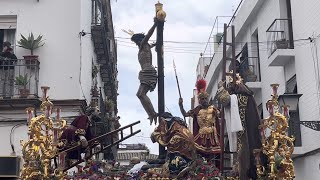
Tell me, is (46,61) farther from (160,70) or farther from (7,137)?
(160,70)

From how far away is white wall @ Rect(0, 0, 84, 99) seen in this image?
11945mm

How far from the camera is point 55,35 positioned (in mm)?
12211

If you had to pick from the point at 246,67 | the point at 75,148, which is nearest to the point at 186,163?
the point at 75,148

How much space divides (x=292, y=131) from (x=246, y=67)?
3352mm

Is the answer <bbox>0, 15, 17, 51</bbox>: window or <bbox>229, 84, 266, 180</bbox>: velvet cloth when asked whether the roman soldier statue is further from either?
<bbox>0, 15, 17, 51</bbox>: window

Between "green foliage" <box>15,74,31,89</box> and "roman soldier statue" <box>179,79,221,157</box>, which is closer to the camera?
"roman soldier statue" <box>179,79,221,157</box>

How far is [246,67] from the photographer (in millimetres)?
15188

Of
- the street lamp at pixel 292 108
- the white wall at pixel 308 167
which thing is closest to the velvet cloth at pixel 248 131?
the street lamp at pixel 292 108

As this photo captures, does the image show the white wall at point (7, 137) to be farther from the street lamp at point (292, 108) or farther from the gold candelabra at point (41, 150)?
the street lamp at point (292, 108)

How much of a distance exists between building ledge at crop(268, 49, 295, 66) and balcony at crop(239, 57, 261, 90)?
177cm

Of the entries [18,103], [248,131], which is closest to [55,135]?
[248,131]

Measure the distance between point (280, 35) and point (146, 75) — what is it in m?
6.50

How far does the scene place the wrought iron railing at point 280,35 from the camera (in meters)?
12.7

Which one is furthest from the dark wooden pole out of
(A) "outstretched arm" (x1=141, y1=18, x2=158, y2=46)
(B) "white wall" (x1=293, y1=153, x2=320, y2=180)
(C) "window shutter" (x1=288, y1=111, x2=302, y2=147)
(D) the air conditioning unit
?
(C) "window shutter" (x1=288, y1=111, x2=302, y2=147)
